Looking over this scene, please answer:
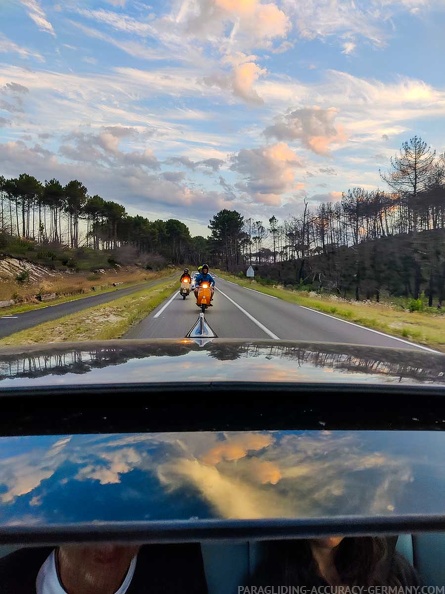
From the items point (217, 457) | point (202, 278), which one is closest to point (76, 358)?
point (217, 457)

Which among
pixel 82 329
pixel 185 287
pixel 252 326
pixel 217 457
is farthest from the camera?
pixel 185 287

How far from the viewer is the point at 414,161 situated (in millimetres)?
56750

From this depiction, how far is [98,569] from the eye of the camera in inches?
52.5

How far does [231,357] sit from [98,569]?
1.70 m

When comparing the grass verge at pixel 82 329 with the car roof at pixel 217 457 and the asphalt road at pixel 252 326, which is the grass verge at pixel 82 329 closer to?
the asphalt road at pixel 252 326

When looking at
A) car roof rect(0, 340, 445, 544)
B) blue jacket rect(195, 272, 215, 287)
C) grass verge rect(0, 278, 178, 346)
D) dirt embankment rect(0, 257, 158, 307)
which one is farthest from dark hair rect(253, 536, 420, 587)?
dirt embankment rect(0, 257, 158, 307)

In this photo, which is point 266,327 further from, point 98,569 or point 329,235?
point 329,235

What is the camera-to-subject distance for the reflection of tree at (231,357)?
250 cm

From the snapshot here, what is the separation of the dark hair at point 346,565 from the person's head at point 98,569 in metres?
0.36

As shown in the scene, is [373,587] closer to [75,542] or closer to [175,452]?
[175,452]

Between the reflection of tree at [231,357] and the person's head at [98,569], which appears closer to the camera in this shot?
the person's head at [98,569]

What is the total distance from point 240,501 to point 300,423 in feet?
1.75

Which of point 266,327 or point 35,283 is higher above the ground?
point 35,283

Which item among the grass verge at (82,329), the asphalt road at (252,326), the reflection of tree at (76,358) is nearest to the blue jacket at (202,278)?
the asphalt road at (252,326)
